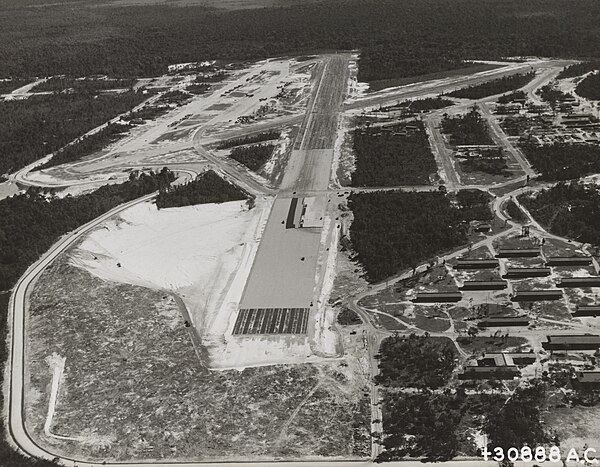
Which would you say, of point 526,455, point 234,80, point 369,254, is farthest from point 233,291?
point 234,80

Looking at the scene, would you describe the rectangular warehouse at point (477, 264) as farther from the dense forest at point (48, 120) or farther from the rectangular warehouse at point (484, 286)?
the dense forest at point (48, 120)

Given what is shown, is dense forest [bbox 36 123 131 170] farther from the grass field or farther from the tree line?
the grass field

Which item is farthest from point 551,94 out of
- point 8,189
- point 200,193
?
point 8,189

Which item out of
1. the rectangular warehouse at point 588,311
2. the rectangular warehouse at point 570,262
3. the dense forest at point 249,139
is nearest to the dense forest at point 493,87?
the dense forest at point 249,139

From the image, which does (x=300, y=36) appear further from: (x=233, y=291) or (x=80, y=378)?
(x=80, y=378)

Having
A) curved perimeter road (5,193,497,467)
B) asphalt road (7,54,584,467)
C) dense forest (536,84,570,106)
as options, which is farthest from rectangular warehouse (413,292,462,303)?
dense forest (536,84,570,106)
